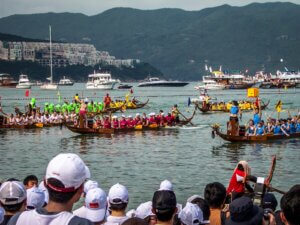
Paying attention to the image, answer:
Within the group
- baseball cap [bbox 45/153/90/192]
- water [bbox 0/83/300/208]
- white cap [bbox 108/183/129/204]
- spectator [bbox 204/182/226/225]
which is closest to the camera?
baseball cap [bbox 45/153/90/192]

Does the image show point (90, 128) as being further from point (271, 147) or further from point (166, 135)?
point (271, 147)

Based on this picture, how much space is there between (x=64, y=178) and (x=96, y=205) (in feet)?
6.86

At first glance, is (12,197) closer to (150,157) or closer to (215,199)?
(215,199)

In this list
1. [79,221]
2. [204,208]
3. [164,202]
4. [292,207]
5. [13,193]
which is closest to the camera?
[79,221]

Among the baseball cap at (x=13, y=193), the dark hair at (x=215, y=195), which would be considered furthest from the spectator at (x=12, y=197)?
the dark hair at (x=215, y=195)

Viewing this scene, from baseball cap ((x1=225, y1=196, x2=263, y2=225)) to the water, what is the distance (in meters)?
11.6

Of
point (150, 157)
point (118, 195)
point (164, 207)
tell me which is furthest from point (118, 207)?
point (150, 157)

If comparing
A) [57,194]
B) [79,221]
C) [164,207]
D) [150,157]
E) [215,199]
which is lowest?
[150,157]

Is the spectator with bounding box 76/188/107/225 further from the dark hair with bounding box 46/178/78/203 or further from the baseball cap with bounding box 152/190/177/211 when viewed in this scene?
the dark hair with bounding box 46/178/78/203

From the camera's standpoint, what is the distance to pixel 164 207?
6.34 meters

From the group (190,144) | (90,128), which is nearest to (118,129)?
(90,128)

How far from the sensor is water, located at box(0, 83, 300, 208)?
22.2 metres

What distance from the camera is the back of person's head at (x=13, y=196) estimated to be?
6184 mm

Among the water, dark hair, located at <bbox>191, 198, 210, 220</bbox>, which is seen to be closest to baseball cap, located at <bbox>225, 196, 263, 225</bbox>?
dark hair, located at <bbox>191, 198, 210, 220</bbox>
